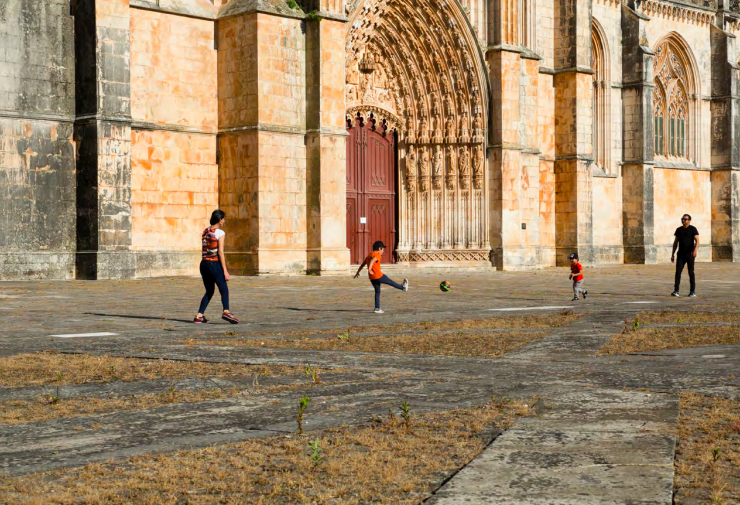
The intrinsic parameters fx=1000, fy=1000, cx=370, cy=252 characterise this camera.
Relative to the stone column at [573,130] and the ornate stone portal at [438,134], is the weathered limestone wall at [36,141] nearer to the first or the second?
the ornate stone portal at [438,134]

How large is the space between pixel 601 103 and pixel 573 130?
4772 millimetres

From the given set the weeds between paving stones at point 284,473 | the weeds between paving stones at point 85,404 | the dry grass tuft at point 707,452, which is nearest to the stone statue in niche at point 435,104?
the weeds between paving stones at point 85,404

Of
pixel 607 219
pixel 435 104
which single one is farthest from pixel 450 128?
pixel 607 219

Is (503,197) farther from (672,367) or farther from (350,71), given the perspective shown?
(672,367)

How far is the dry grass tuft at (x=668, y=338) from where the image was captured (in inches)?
368

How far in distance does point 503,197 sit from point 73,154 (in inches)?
541

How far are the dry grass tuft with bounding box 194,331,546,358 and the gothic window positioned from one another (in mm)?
34141

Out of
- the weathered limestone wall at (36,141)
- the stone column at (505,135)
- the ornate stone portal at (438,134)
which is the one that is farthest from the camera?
the stone column at (505,135)

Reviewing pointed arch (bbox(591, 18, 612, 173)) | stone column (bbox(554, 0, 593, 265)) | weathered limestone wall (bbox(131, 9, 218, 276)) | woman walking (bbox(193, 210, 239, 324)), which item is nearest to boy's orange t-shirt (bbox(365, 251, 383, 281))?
woman walking (bbox(193, 210, 239, 324))

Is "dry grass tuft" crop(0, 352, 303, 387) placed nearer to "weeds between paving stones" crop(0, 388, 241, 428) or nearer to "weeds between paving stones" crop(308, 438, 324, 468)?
"weeds between paving stones" crop(0, 388, 241, 428)

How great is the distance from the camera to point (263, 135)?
24125 millimetres

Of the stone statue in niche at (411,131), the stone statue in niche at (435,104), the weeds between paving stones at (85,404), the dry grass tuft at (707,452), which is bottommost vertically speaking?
the dry grass tuft at (707,452)

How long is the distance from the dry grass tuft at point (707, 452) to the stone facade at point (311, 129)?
1751 centimetres

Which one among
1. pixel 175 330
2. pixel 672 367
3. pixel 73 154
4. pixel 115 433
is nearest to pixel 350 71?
pixel 73 154
